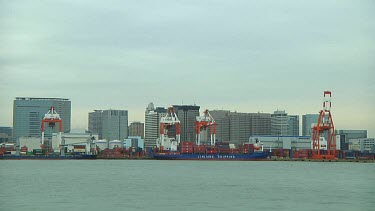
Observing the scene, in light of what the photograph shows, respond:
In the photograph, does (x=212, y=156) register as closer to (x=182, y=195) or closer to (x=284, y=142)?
(x=284, y=142)

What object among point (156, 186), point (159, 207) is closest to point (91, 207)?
point (159, 207)

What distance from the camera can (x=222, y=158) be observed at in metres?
137

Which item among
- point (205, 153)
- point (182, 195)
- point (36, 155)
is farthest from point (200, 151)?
point (182, 195)

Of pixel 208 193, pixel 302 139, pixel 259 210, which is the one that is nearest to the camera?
pixel 259 210

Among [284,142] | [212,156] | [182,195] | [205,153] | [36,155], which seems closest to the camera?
[182,195]

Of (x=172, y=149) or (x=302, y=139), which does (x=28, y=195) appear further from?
(x=302, y=139)

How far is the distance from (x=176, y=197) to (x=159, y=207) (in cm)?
564

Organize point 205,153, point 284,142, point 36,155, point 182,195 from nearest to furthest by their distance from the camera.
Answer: point 182,195, point 205,153, point 36,155, point 284,142

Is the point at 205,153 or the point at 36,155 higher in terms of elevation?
the point at 205,153

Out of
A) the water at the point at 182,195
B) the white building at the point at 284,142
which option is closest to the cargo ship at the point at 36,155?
the white building at the point at 284,142

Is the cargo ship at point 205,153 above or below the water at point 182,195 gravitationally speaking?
above

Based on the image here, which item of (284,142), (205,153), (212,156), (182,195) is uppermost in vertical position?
(284,142)

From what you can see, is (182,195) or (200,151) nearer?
(182,195)

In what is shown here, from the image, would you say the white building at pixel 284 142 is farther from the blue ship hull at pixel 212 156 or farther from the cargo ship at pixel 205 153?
the blue ship hull at pixel 212 156
